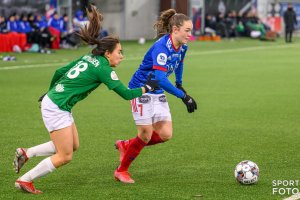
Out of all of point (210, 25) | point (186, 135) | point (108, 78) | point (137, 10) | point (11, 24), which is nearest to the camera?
point (108, 78)

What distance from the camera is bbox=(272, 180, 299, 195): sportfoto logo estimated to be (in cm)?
852

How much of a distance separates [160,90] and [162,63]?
50 centimetres

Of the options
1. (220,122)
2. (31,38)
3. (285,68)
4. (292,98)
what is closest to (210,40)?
(31,38)

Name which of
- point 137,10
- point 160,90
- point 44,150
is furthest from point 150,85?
point 137,10

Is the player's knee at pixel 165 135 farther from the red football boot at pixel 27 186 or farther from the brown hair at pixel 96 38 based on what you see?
the red football boot at pixel 27 186

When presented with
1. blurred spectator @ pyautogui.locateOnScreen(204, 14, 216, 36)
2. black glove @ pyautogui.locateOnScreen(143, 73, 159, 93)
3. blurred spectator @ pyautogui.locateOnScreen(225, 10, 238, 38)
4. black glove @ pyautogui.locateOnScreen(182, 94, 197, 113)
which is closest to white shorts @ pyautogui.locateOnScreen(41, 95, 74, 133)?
black glove @ pyautogui.locateOnScreen(143, 73, 159, 93)

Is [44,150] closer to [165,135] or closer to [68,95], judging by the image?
[68,95]

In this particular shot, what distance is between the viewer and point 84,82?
8.41 m

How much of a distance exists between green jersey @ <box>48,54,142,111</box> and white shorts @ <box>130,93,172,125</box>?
99 centimetres

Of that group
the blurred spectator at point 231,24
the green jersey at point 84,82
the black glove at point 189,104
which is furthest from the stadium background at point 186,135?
the blurred spectator at point 231,24

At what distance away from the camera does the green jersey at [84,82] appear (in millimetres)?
8383

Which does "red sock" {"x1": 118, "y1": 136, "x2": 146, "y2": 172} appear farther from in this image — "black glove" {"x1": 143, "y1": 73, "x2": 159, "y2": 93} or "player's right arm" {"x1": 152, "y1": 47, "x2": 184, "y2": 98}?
"black glove" {"x1": 143, "y1": 73, "x2": 159, "y2": 93}

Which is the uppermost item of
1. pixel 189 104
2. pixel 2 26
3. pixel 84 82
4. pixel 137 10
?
pixel 84 82

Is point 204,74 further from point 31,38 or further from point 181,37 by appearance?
point 181,37
